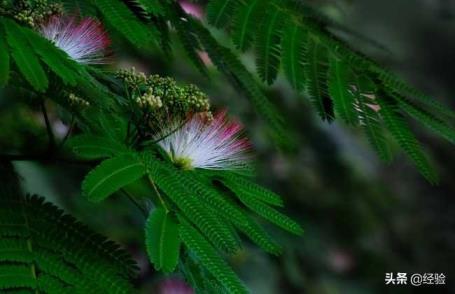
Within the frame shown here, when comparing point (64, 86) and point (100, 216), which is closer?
point (64, 86)

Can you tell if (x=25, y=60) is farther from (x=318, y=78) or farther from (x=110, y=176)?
(x=318, y=78)

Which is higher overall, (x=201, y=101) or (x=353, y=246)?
(x=353, y=246)

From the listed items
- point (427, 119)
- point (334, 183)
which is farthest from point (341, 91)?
point (334, 183)

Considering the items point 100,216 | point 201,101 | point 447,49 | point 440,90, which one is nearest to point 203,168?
point 201,101

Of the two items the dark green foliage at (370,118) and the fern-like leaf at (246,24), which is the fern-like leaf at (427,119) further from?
the fern-like leaf at (246,24)

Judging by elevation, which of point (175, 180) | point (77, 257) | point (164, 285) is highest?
point (164, 285)

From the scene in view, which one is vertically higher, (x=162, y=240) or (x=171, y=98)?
(x=171, y=98)

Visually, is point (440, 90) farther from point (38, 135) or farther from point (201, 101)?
point (201, 101)

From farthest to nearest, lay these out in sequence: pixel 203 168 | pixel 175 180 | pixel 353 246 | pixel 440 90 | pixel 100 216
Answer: pixel 440 90 < pixel 353 246 < pixel 100 216 < pixel 203 168 < pixel 175 180
